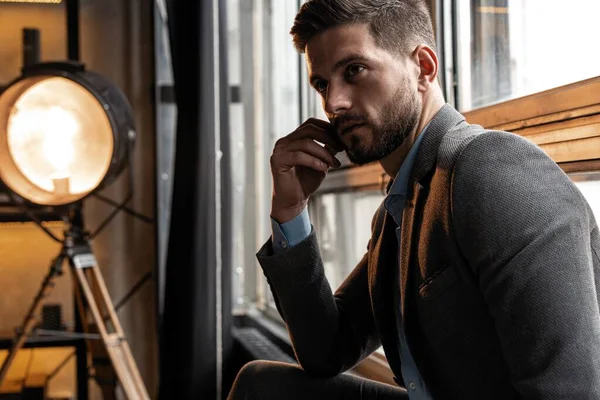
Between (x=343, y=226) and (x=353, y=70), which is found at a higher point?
(x=353, y=70)

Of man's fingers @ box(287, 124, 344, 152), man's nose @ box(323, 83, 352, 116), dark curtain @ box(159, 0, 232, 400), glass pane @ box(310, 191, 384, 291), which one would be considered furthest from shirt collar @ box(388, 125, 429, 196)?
dark curtain @ box(159, 0, 232, 400)

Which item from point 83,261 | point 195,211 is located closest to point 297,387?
point 83,261

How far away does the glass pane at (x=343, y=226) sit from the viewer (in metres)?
2.28

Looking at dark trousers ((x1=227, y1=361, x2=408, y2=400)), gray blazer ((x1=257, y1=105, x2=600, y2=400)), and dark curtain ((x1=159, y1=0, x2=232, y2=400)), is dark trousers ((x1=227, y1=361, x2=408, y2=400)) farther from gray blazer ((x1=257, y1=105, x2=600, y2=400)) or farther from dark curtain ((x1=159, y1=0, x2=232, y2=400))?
dark curtain ((x1=159, y1=0, x2=232, y2=400))

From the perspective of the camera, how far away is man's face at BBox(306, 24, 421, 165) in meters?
1.09

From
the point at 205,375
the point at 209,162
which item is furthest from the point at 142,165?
A: the point at 205,375

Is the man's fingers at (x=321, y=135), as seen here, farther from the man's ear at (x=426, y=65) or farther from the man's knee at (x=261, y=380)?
the man's knee at (x=261, y=380)

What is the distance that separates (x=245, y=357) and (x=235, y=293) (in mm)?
757

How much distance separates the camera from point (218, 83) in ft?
9.12

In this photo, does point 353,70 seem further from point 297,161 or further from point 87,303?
point 87,303

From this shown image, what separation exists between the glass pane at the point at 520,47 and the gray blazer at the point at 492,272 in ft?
0.91

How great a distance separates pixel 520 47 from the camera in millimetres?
1377

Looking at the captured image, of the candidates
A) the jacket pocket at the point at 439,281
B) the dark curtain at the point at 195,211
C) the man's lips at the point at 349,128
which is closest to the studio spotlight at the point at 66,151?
the dark curtain at the point at 195,211

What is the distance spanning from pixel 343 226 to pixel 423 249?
1523mm
